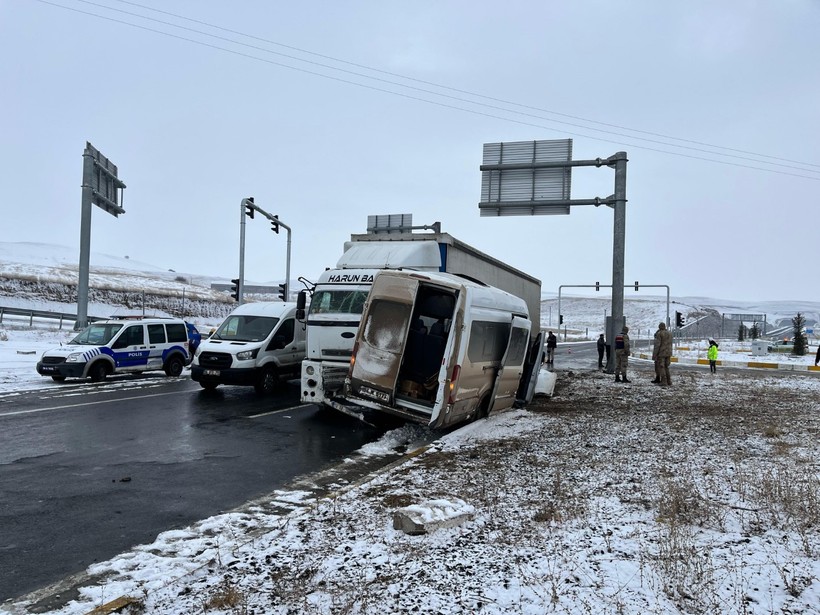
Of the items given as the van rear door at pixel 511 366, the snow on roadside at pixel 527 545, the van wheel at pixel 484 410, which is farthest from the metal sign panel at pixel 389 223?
the snow on roadside at pixel 527 545

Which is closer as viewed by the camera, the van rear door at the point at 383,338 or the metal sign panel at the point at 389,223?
the van rear door at the point at 383,338

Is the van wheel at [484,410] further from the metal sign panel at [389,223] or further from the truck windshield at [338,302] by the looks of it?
the metal sign panel at [389,223]

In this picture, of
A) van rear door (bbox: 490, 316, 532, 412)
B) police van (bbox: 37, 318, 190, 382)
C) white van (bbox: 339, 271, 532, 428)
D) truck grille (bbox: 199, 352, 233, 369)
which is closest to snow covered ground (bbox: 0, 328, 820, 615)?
white van (bbox: 339, 271, 532, 428)

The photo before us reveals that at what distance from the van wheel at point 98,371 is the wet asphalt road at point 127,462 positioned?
2397mm

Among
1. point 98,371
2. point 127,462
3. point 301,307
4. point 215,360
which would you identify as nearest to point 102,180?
point 98,371

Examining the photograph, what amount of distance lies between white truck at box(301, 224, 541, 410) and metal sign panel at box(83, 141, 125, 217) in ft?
51.1

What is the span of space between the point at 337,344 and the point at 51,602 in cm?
816

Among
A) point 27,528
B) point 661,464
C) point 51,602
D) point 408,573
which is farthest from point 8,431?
point 661,464

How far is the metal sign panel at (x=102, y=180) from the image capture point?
926 inches

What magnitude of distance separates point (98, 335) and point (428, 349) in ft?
37.3

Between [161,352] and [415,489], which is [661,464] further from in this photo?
[161,352]

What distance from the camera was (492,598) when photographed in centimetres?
365

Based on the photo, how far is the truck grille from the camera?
47.1ft

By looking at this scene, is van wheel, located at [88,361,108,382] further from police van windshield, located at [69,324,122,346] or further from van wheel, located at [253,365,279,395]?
van wheel, located at [253,365,279,395]
